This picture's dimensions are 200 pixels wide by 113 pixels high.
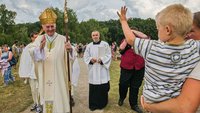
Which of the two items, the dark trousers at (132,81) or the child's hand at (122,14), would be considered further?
the dark trousers at (132,81)

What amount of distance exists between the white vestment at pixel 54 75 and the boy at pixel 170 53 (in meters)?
5.01

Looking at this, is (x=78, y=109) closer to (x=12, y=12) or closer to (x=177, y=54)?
(x=177, y=54)

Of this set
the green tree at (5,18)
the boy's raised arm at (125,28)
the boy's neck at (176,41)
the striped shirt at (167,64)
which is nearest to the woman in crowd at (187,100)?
the striped shirt at (167,64)

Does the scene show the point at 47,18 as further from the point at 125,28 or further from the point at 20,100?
the point at 20,100

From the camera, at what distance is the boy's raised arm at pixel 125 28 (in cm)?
253

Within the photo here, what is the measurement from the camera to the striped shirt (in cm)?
236

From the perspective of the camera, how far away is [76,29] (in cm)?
7569

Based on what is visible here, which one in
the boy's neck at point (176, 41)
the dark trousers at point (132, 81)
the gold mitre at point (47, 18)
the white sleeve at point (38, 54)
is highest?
the gold mitre at point (47, 18)

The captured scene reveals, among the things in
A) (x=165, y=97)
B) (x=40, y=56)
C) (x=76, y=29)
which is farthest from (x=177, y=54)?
(x=76, y=29)

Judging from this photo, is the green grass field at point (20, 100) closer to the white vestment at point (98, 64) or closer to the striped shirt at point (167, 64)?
the white vestment at point (98, 64)

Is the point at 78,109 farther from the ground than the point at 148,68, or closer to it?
closer to it

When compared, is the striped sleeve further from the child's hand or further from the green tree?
the green tree

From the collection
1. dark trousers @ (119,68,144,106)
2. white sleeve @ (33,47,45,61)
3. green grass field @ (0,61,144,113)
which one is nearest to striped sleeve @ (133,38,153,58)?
white sleeve @ (33,47,45,61)

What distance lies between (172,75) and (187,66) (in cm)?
11
